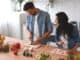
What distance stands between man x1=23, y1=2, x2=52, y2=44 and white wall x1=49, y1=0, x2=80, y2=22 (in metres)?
1.31

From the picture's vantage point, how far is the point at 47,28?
3.52 metres

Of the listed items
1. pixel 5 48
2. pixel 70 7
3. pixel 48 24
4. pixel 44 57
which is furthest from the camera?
pixel 70 7

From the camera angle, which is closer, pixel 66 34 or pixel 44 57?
pixel 44 57

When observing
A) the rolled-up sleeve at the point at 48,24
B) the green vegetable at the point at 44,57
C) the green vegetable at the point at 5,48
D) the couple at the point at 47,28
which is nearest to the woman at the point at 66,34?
the couple at the point at 47,28

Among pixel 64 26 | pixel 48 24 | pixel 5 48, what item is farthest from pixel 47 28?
pixel 5 48

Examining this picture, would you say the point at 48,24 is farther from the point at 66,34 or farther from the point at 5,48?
the point at 5,48

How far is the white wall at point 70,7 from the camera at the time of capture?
4.58m

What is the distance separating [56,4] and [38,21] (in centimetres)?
148

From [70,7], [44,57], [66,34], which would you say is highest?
[70,7]

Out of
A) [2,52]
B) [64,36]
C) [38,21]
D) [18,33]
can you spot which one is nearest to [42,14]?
[38,21]

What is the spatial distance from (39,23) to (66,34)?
0.65 meters

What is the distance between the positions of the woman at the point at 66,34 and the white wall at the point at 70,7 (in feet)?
5.04

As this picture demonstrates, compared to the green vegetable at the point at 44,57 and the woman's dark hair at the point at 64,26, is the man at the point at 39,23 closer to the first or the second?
the woman's dark hair at the point at 64,26

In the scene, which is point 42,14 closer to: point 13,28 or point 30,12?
point 30,12
